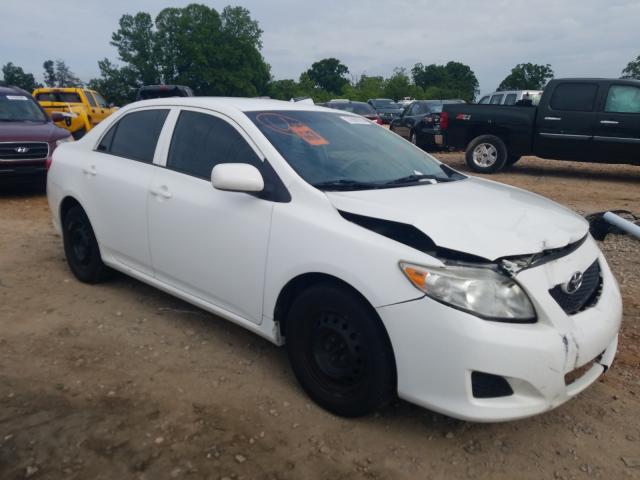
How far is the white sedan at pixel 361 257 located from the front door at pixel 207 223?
0.03 feet

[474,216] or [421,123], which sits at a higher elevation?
[474,216]

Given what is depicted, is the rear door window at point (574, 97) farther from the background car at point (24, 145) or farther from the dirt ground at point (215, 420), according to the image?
the background car at point (24, 145)

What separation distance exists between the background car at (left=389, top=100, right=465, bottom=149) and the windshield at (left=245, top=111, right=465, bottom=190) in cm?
987

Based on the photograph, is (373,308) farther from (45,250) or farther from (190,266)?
(45,250)

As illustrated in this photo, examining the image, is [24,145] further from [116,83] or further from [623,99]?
[116,83]

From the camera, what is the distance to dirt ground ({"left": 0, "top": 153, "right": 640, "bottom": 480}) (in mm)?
2539

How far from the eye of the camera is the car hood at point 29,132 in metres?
8.34

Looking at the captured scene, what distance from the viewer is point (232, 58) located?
243 ft

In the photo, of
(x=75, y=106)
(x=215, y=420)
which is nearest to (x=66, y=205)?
(x=215, y=420)

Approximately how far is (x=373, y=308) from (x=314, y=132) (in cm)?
138

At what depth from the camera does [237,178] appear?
3.02 metres

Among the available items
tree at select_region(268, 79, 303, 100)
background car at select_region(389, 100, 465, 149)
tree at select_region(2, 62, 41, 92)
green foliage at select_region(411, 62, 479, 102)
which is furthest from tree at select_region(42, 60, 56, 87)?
background car at select_region(389, 100, 465, 149)

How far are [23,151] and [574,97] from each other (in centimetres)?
952

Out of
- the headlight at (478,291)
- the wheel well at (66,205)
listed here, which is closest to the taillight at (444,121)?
the wheel well at (66,205)
